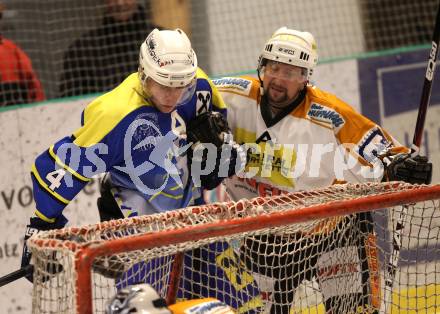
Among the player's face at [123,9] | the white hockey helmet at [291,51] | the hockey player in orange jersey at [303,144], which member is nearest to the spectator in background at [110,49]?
the player's face at [123,9]

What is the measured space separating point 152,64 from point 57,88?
1981 millimetres

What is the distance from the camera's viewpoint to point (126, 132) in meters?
3.30

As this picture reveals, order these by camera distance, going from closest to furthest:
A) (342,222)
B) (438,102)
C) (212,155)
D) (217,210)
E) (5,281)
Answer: (217,210), (5,281), (342,222), (212,155), (438,102)

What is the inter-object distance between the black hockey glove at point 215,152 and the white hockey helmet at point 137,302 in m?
1.08

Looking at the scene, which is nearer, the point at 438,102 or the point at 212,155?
the point at 212,155

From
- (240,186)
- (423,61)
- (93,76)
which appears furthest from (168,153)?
(423,61)

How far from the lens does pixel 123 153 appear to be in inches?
131

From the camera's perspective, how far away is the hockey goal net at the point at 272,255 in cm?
263

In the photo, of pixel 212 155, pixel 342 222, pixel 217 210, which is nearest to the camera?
pixel 217 210

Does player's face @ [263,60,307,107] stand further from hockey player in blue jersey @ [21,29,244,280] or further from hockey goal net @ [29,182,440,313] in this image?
hockey goal net @ [29,182,440,313]

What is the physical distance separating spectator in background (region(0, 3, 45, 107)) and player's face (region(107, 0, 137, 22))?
1.61 feet

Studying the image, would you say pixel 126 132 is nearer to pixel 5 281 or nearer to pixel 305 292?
pixel 5 281

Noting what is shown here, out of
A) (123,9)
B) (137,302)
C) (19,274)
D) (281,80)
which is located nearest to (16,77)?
(123,9)

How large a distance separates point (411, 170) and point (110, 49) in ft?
6.82
